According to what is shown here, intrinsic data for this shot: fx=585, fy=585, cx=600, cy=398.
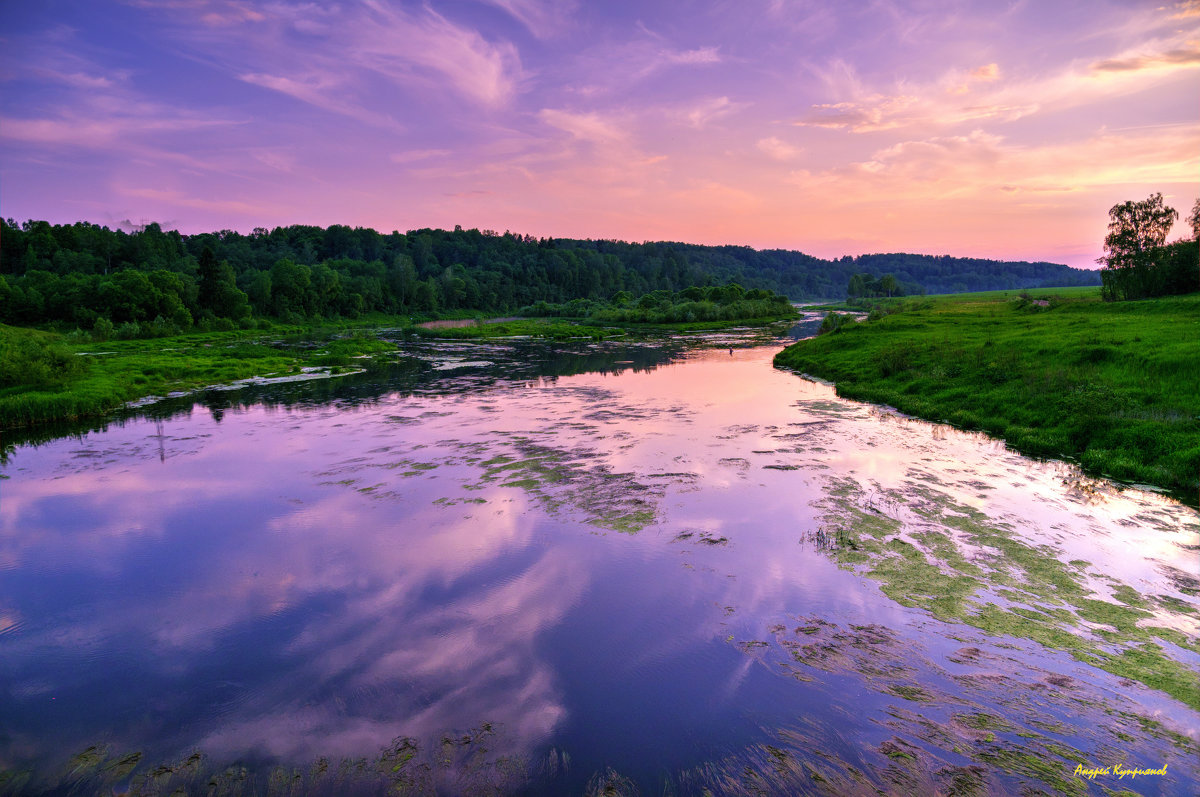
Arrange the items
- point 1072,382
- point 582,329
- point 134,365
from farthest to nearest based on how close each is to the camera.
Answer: point 582,329, point 134,365, point 1072,382

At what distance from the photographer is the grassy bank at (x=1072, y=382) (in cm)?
1744

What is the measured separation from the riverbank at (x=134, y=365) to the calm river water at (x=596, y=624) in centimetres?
845

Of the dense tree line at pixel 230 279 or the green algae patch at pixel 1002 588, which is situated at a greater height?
the dense tree line at pixel 230 279

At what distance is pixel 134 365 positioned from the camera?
39812 millimetres

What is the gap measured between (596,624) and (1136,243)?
60.3 metres

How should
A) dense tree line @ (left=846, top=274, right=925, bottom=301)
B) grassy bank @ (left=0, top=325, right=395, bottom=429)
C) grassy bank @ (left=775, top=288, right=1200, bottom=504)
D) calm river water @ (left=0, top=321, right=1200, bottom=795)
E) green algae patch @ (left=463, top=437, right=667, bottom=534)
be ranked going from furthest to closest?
dense tree line @ (left=846, top=274, right=925, bottom=301)
grassy bank @ (left=0, top=325, right=395, bottom=429)
grassy bank @ (left=775, top=288, right=1200, bottom=504)
green algae patch @ (left=463, top=437, right=667, bottom=534)
calm river water @ (left=0, top=321, right=1200, bottom=795)

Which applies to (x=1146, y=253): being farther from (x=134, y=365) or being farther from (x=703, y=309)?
(x=134, y=365)

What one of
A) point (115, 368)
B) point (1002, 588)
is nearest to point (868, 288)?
point (115, 368)

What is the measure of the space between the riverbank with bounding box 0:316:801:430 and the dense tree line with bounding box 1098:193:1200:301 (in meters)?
53.1

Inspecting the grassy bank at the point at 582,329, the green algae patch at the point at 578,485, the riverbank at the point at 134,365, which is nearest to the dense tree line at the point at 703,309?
the grassy bank at the point at 582,329

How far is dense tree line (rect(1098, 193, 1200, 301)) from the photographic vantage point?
4366 centimetres

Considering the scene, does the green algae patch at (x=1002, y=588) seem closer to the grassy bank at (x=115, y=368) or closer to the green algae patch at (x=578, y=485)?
the green algae patch at (x=578, y=485)

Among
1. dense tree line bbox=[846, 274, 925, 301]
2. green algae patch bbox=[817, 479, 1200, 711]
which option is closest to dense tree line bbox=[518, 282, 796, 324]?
dense tree line bbox=[846, 274, 925, 301]
